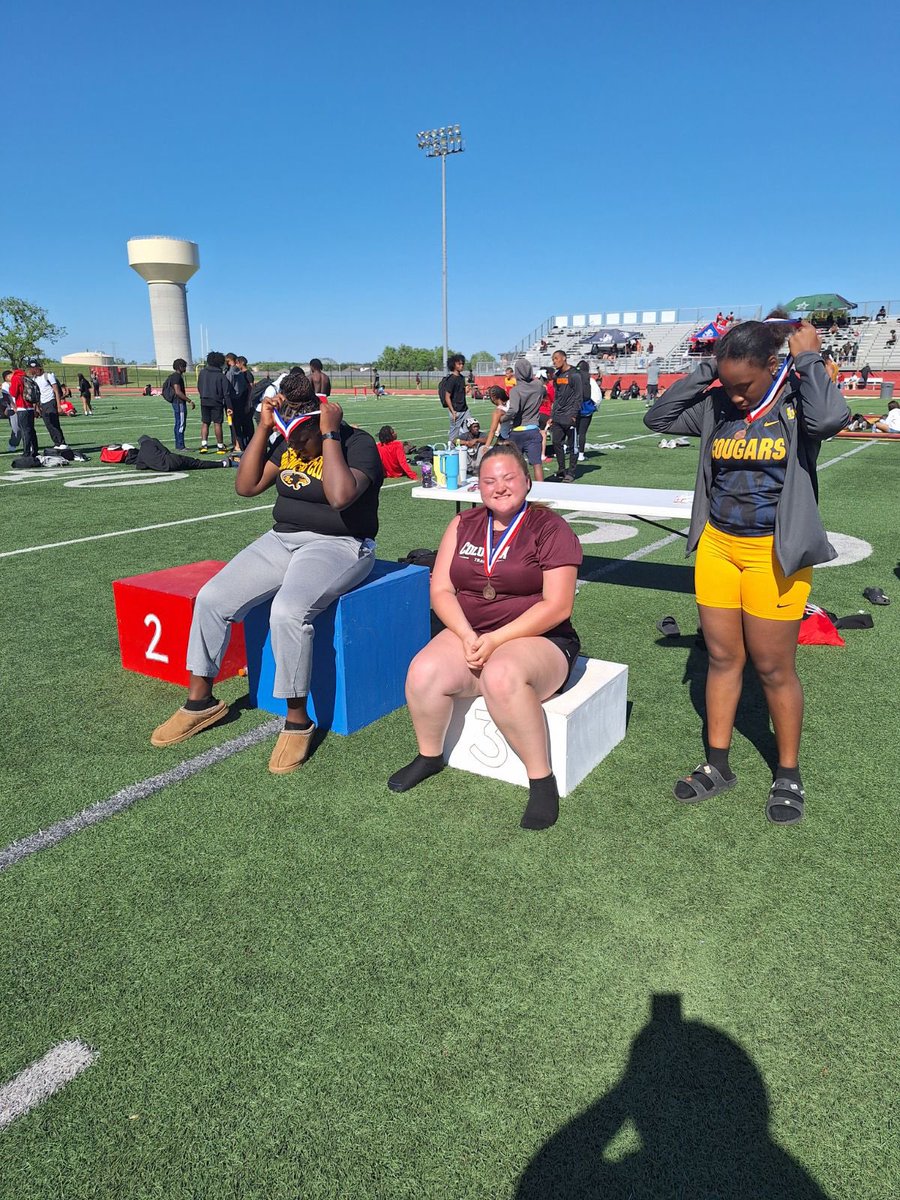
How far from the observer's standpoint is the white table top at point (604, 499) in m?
5.97

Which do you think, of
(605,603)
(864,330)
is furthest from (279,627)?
(864,330)

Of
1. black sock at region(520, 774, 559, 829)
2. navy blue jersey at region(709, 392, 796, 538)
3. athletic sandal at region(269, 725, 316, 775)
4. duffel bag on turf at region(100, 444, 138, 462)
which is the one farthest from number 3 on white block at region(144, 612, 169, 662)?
duffel bag on turf at region(100, 444, 138, 462)

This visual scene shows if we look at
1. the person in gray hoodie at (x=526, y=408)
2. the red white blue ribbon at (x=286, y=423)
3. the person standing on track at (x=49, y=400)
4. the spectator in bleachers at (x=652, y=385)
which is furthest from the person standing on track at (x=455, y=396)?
the spectator in bleachers at (x=652, y=385)

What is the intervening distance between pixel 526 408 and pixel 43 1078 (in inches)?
408

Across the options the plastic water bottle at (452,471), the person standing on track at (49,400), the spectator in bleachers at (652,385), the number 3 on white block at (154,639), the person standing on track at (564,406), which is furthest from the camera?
A: the spectator in bleachers at (652,385)

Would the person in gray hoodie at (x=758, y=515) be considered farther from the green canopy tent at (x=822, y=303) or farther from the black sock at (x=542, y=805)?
the green canopy tent at (x=822, y=303)

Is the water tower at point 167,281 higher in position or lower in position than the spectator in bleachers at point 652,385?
higher

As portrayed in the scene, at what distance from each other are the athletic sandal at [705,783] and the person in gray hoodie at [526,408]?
26.5 feet

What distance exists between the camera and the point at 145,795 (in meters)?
3.31

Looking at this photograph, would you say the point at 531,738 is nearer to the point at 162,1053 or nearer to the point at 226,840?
the point at 226,840

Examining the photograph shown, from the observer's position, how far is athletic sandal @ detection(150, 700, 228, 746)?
3.76 meters

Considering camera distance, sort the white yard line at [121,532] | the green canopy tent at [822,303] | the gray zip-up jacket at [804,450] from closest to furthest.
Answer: the gray zip-up jacket at [804,450] → the white yard line at [121,532] → the green canopy tent at [822,303]

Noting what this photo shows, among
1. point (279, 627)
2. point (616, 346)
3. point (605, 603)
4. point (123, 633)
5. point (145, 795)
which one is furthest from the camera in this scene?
point (616, 346)

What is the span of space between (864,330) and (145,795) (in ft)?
202
